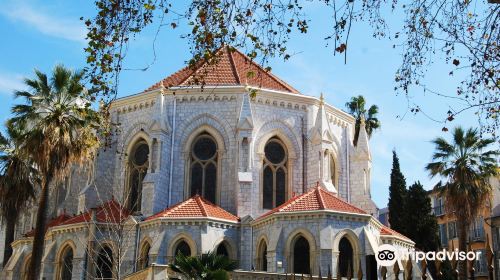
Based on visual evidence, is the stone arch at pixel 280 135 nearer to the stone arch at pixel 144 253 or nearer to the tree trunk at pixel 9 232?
the stone arch at pixel 144 253

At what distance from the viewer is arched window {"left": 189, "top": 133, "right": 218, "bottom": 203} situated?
31.4m

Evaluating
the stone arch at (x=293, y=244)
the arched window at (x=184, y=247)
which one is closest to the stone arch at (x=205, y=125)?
the arched window at (x=184, y=247)

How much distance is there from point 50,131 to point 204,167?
996cm

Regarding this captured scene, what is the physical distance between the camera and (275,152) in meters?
32.2

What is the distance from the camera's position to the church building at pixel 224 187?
86.9ft

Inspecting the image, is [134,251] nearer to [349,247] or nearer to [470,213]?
[349,247]

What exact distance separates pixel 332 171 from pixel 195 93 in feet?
28.4

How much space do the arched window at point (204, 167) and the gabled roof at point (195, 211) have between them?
1.97m

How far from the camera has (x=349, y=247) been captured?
26266 mm

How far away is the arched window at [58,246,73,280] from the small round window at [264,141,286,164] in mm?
10888

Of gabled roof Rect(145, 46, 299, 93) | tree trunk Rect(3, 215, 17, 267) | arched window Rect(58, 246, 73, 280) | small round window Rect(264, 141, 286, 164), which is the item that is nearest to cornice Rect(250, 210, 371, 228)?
small round window Rect(264, 141, 286, 164)

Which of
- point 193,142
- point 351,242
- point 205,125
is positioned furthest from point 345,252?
point 193,142

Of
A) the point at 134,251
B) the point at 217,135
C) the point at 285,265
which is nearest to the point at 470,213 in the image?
the point at 285,265

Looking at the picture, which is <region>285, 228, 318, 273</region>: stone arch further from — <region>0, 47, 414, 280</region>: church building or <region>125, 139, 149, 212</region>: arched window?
<region>125, 139, 149, 212</region>: arched window
